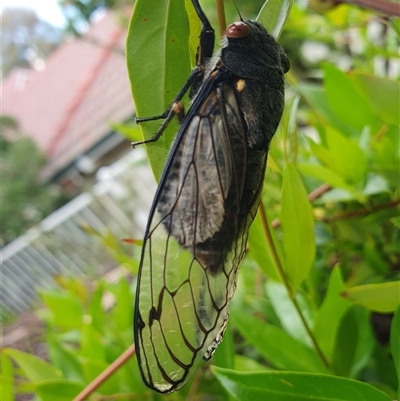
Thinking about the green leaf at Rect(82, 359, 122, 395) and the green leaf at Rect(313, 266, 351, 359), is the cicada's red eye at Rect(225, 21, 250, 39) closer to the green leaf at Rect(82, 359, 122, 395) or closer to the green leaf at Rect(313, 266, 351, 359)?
the green leaf at Rect(313, 266, 351, 359)

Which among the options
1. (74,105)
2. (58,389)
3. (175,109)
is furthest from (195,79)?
(74,105)

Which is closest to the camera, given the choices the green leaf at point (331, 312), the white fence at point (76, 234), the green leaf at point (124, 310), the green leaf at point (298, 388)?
the green leaf at point (298, 388)

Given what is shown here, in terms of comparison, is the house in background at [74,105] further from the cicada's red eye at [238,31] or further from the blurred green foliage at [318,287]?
the cicada's red eye at [238,31]

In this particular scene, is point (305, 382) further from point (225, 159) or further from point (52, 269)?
point (52, 269)

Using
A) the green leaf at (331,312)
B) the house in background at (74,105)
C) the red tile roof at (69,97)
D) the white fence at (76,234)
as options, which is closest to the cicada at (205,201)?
the green leaf at (331,312)

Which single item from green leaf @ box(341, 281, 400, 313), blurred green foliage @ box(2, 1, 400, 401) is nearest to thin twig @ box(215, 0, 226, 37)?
blurred green foliage @ box(2, 1, 400, 401)
